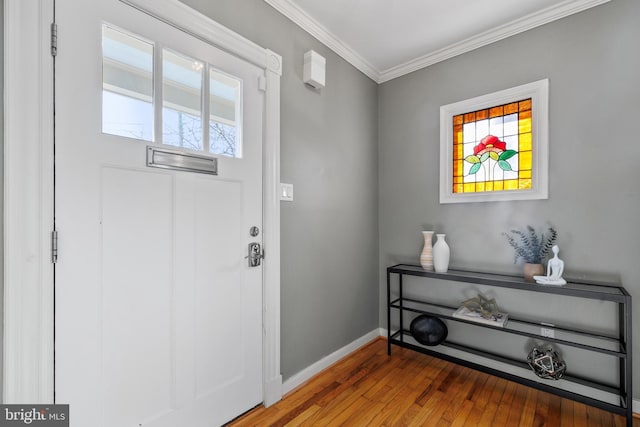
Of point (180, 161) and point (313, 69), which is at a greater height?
point (313, 69)

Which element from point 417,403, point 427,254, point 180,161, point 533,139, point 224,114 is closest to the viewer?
point 180,161

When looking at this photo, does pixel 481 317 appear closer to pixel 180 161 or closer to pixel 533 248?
pixel 533 248

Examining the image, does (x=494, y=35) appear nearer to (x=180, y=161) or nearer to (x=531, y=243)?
(x=531, y=243)

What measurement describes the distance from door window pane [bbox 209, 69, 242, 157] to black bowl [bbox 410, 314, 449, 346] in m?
1.89

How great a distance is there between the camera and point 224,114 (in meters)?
1.61

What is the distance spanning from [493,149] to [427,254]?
96 cm

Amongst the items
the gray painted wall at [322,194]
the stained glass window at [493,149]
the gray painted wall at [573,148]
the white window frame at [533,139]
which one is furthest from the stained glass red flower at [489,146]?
the gray painted wall at [322,194]

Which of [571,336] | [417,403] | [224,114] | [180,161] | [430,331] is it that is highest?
[224,114]

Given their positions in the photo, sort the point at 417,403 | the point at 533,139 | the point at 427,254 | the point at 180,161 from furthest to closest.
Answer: the point at 427,254
the point at 533,139
the point at 417,403
the point at 180,161

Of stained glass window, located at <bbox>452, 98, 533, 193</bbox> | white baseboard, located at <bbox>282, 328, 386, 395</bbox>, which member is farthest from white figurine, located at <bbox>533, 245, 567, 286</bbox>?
white baseboard, located at <bbox>282, 328, 386, 395</bbox>

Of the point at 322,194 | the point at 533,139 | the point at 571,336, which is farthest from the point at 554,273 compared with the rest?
the point at 322,194

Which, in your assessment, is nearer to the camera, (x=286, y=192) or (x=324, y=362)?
(x=286, y=192)

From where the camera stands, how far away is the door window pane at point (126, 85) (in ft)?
3.97

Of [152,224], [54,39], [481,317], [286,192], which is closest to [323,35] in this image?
[286,192]
